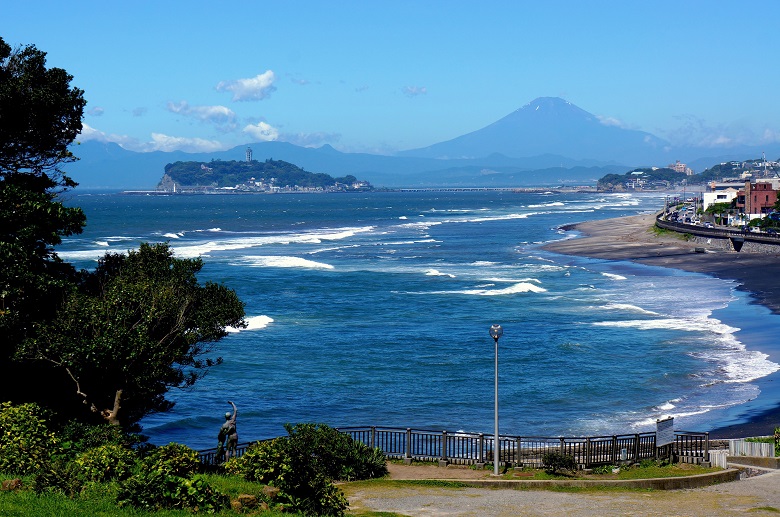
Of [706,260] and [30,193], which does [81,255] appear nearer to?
[706,260]

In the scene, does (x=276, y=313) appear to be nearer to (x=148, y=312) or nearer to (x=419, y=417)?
(x=419, y=417)

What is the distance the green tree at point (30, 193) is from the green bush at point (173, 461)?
19.3 ft

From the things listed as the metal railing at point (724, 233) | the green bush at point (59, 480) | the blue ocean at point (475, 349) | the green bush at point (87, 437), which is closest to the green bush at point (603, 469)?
the blue ocean at point (475, 349)

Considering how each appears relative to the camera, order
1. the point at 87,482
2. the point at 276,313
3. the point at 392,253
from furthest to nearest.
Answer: the point at 392,253
the point at 276,313
the point at 87,482

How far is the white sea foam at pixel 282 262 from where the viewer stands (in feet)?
275

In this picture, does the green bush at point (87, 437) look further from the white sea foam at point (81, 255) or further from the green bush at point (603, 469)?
the white sea foam at point (81, 255)

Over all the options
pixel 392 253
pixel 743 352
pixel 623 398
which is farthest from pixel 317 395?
pixel 392 253

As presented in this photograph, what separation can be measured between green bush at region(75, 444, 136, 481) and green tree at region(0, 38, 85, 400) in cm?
501

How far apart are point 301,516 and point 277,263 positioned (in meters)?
71.6

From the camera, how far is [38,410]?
1855cm

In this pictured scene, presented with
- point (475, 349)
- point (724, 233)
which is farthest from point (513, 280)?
point (724, 233)

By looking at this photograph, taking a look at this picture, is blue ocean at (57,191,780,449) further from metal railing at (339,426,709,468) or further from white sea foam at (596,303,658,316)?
metal railing at (339,426,709,468)

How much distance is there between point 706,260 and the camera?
82750mm

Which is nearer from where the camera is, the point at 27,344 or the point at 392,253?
the point at 27,344
